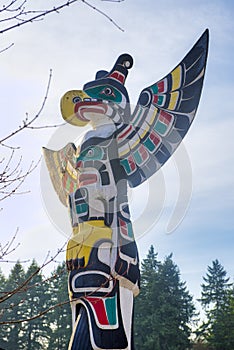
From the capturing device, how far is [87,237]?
23.8 ft

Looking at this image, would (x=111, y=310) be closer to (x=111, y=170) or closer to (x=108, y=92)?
(x=111, y=170)

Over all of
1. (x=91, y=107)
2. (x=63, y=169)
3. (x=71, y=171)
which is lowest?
(x=71, y=171)

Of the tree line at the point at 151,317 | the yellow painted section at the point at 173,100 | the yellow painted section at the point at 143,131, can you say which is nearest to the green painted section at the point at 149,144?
the yellow painted section at the point at 143,131

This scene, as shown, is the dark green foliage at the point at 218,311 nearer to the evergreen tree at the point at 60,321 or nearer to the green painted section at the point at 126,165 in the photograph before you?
the evergreen tree at the point at 60,321

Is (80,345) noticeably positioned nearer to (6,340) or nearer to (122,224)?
(122,224)

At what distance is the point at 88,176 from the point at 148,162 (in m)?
1.30

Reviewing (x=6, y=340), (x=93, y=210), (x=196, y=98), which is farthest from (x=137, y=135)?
(x=6, y=340)

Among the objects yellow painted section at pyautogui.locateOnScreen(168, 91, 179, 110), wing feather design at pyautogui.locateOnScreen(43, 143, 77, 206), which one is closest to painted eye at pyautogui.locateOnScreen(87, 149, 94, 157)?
wing feather design at pyautogui.locateOnScreen(43, 143, 77, 206)

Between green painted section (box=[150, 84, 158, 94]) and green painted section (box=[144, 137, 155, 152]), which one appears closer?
green painted section (box=[144, 137, 155, 152])

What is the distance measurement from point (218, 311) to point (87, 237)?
19188 mm

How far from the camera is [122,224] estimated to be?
7531mm

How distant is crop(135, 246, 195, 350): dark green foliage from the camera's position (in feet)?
68.0

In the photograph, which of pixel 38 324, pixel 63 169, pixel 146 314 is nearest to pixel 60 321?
pixel 38 324

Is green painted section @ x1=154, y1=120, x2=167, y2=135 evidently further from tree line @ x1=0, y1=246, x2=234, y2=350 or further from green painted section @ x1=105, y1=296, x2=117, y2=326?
tree line @ x1=0, y1=246, x2=234, y2=350
